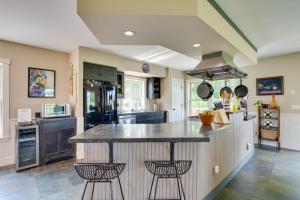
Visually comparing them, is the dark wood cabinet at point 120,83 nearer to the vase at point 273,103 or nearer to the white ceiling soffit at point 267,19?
the white ceiling soffit at point 267,19

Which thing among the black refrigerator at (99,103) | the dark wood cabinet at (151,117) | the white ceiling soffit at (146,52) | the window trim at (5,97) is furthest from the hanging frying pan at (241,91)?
the window trim at (5,97)

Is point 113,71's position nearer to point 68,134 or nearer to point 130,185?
point 68,134

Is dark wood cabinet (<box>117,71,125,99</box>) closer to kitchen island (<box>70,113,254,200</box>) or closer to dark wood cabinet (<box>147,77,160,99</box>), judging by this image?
dark wood cabinet (<box>147,77,160,99</box>)

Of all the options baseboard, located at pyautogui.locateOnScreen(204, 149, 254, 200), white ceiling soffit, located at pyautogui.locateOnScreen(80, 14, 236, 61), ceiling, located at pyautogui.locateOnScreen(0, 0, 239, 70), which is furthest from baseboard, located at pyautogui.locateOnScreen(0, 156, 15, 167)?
baseboard, located at pyautogui.locateOnScreen(204, 149, 254, 200)

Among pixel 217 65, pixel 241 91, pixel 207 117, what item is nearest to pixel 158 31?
pixel 217 65

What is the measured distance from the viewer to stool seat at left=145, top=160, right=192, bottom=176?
1.78 meters

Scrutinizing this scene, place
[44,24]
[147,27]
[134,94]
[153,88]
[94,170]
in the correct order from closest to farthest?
[94,170] → [147,27] → [44,24] → [134,94] → [153,88]

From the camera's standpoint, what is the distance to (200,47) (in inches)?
106

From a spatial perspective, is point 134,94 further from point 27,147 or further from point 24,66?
point 27,147

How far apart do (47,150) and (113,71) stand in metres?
2.31

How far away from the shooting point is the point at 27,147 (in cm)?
351

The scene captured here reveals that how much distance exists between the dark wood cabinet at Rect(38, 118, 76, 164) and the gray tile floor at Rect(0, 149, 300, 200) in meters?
0.19

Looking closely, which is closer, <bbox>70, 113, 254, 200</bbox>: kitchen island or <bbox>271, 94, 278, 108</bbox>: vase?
<bbox>70, 113, 254, 200</bbox>: kitchen island

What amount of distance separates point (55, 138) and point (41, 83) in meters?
1.31
